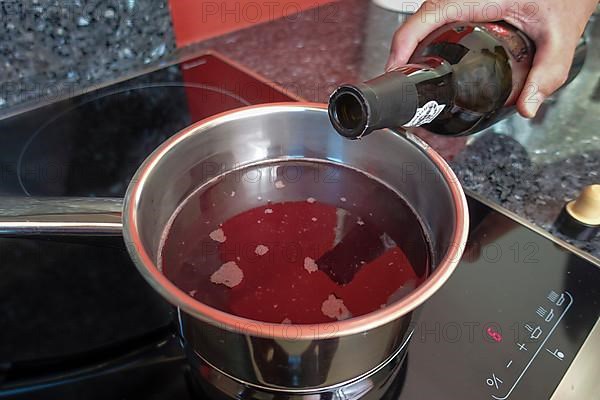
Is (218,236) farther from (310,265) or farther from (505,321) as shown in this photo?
(505,321)

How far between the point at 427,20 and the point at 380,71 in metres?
0.25

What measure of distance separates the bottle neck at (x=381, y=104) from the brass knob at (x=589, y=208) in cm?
22

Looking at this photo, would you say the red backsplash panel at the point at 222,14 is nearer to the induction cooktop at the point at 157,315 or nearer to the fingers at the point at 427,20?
the induction cooktop at the point at 157,315

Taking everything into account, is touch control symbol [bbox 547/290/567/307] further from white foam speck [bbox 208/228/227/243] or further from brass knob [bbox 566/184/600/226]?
white foam speck [bbox 208/228/227/243]

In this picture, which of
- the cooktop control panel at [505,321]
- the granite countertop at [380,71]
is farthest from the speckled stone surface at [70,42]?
the cooktop control panel at [505,321]

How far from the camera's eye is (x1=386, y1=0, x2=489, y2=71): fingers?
2.11 ft

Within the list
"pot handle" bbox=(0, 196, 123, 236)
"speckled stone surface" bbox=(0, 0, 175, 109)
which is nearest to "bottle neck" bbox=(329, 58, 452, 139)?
"pot handle" bbox=(0, 196, 123, 236)

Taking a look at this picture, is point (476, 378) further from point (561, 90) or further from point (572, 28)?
point (561, 90)

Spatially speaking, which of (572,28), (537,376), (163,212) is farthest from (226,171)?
(572,28)

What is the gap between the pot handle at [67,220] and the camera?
16.4 inches

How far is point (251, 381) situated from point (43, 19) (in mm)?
623

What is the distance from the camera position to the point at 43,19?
0.75m

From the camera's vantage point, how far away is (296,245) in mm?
509

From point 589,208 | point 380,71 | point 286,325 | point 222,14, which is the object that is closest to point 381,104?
point 286,325
